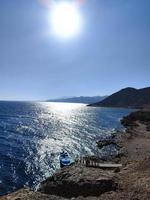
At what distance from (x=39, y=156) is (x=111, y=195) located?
3724 cm

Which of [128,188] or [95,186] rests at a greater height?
[128,188]

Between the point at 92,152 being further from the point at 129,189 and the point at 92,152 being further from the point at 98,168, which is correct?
the point at 129,189

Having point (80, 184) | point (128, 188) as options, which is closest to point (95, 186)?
point (80, 184)

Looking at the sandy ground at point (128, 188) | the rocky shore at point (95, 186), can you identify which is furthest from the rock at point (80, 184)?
the sandy ground at point (128, 188)

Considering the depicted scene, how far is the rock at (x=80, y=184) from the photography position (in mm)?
36938

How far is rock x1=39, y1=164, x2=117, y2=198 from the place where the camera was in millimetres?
36938

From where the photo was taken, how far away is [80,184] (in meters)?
38.2

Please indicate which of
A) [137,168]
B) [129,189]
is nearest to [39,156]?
[137,168]

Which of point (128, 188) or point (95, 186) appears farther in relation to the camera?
point (95, 186)

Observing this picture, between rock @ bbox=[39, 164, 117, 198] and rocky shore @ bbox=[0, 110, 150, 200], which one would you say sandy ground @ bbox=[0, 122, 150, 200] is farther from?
rock @ bbox=[39, 164, 117, 198]

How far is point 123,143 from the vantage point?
8575 centimetres

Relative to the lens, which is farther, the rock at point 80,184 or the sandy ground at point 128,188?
the rock at point 80,184

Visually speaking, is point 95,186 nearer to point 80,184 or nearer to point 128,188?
point 80,184

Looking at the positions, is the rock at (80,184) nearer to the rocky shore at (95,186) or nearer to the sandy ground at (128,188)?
the rocky shore at (95,186)
